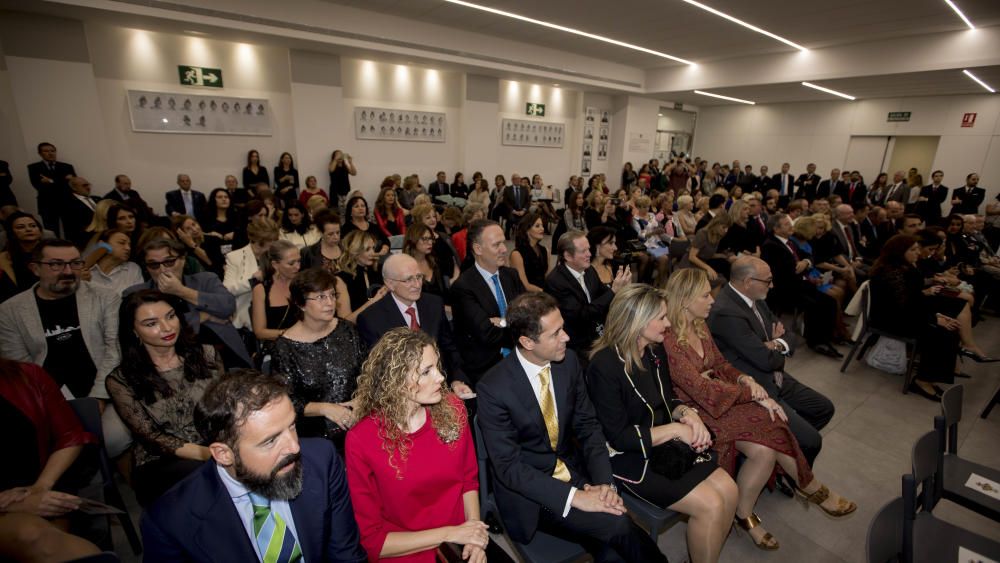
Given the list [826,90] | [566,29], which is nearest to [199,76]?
[566,29]

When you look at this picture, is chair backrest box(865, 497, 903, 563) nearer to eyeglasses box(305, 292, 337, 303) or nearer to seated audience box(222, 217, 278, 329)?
eyeglasses box(305, 292, 337, 303)

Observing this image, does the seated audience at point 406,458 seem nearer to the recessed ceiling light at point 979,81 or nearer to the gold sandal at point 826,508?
the gold sandal at point 826,508

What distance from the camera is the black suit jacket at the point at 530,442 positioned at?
185cm

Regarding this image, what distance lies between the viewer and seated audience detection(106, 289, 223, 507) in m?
1.98

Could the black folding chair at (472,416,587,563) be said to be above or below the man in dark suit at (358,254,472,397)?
below

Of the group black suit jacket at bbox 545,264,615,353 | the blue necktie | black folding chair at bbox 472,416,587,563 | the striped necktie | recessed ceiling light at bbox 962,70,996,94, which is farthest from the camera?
recessed ceiling light at bbox 962,70,996,94

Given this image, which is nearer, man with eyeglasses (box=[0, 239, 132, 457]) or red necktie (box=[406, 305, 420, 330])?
man with eyeglasses (box=[0, 239, 132, 457])

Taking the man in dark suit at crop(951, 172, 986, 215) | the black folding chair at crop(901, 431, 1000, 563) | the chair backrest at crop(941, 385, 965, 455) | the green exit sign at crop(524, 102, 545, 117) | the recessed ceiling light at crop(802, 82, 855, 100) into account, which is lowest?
the black folding chair at crop(901, 431, 1000, 563)

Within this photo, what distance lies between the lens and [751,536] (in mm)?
2439

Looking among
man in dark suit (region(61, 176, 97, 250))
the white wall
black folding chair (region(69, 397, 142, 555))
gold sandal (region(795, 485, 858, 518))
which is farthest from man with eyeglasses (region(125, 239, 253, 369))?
the white wall

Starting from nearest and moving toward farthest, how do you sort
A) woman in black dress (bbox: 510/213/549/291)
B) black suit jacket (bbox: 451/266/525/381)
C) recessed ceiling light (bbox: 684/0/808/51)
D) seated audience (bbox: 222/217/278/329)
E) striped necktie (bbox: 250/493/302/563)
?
1. striped necktie (bbox: 250/493/302/563)
2. black suit jacket (bbox: 451/266/525/381)
3. seated audience (bbox: 222/217/278/329)
4. woman in black dress (bbox: 510/213/549/291)
5. recessed ceiling light (bbox: 684/0/808/51)

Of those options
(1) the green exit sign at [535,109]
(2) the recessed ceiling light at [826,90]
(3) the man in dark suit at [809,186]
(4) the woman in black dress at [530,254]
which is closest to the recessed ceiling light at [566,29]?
(2) the recessed ceiling light at [826,90]

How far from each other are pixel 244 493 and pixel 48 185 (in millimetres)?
8188

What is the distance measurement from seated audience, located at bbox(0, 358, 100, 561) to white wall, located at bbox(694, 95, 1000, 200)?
18187mm
